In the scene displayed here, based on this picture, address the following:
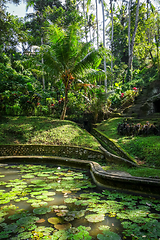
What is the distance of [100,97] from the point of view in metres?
10.2

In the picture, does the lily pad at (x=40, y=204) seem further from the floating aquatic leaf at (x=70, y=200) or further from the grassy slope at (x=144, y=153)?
the grassy slope at (x=144, y=153)

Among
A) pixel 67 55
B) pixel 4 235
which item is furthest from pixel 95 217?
pixel 67 55

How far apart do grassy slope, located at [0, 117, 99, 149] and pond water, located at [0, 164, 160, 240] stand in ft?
10.0

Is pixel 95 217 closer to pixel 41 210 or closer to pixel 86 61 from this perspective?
pixel 41 210

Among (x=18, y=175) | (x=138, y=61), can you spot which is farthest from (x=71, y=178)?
(x=138, y=61)

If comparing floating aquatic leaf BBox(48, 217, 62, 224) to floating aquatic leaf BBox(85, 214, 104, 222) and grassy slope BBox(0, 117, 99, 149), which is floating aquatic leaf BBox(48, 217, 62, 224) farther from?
grassy slope BBox(0, 117, 99, 149)

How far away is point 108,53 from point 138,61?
1720 centimetres

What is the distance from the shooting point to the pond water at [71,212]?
6.50 feet

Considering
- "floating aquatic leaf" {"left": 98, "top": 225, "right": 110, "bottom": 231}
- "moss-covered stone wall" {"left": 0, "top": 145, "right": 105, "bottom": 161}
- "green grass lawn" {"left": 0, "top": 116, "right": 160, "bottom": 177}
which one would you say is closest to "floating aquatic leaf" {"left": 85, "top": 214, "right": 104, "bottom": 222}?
"floating aquatic leaf" {"left": 98, "top": 225, "right": 110, "bottom": 231}

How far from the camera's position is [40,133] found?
7.44m

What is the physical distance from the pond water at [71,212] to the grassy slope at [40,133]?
3.06 meters

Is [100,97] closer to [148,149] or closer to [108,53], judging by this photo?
[108,53]

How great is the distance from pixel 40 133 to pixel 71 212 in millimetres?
5236

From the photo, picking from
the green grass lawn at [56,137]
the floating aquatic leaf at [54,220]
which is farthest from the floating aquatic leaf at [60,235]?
the green grass lawn at [56,137]
